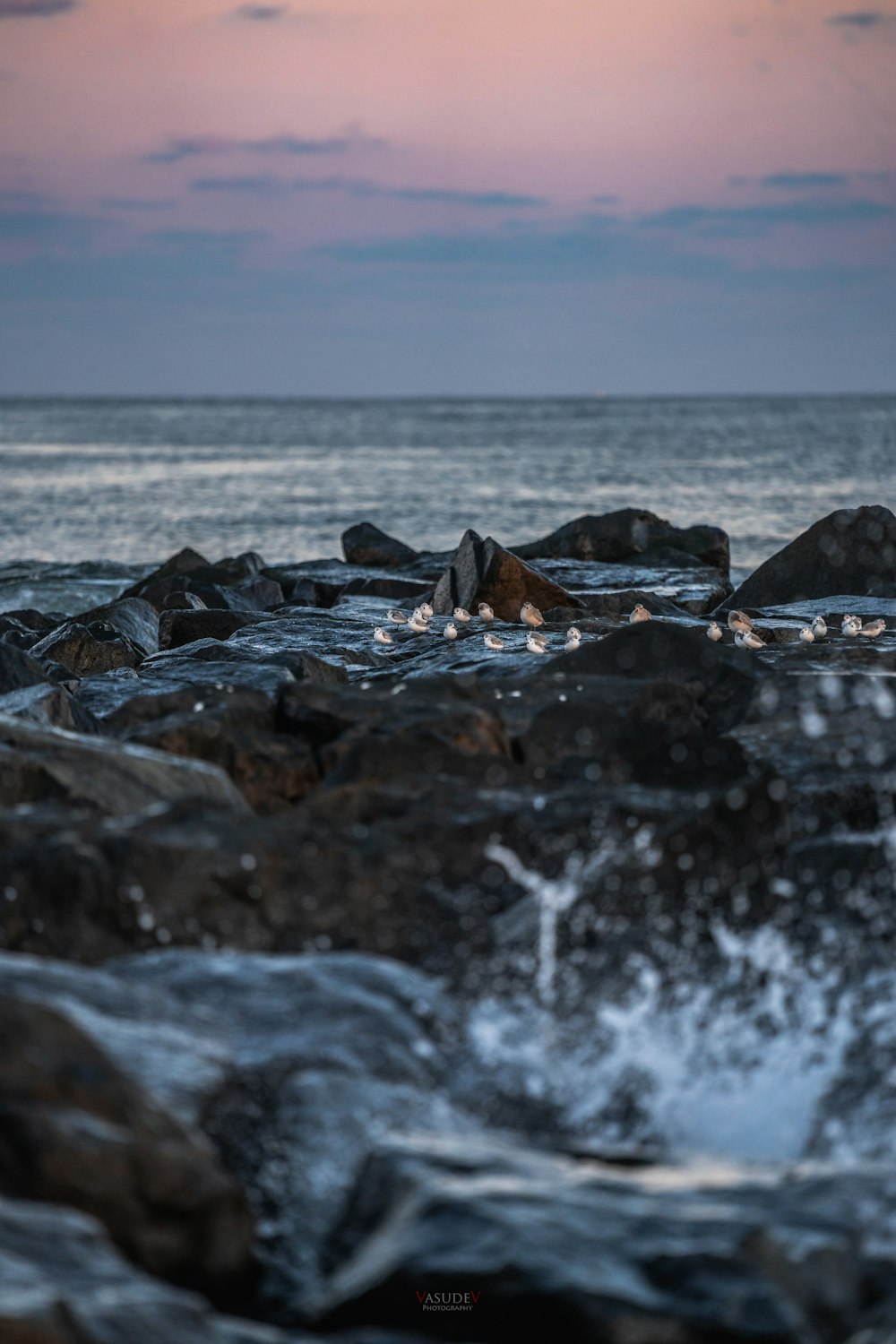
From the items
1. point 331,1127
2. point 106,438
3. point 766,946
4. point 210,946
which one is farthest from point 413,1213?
point 106,438

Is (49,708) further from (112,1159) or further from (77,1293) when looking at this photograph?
(77,1293)

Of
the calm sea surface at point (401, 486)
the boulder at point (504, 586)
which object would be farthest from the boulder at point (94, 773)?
the calm sea surface at point (401, 486)

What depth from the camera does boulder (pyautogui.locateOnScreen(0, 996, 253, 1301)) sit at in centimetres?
305

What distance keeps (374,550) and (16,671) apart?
11.0 metres

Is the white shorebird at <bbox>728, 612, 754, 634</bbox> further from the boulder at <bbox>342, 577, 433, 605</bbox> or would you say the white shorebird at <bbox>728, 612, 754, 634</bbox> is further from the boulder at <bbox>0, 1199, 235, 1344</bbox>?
the boulder at <bbox>0, 1199, 235, 1344</bbox>

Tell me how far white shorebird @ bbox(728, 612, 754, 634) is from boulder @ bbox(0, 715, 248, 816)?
172 inches

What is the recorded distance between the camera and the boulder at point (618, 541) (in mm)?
16938

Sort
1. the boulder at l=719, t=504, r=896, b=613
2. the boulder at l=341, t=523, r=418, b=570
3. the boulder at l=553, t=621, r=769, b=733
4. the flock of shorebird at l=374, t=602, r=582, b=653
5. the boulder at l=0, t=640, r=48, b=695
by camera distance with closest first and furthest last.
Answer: the boulder at l=553, t=621, r=769, b=733 → the boulder at l=0, t=640, r=48, b=695 → the flock of shorebird at l=374, t=602, r=582, b=653 → the boulder at l=719, t=504, r=896, b=613 → the boulder at l=341, t=523, r=418, b=570

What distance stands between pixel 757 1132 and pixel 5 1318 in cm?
215

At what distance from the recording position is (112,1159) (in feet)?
10.1

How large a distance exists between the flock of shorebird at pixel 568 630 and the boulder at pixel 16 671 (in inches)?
109

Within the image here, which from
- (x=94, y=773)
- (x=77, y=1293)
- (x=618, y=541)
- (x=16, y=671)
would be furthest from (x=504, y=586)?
(x=77, y=1293)

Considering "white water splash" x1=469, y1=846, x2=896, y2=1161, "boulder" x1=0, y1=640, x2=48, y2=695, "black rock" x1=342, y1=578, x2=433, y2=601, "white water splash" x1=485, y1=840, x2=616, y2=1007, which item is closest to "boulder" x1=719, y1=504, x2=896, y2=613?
"black rock" x1=342, y1=578, x2=433, y2=601

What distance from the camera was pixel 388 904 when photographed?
4.78 m
